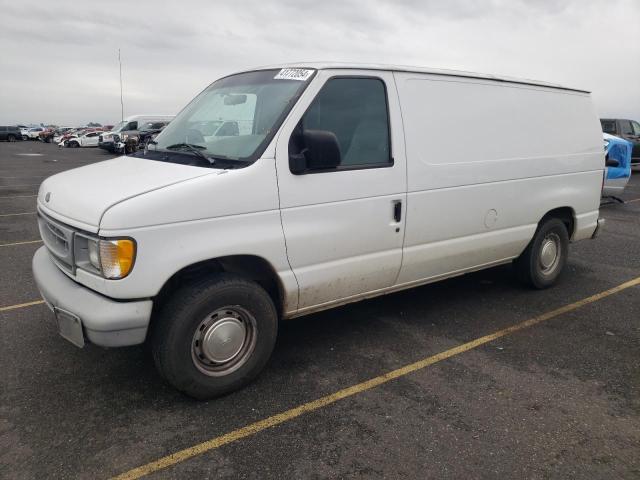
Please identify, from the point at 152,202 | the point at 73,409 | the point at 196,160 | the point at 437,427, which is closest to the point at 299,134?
the point at 196,160

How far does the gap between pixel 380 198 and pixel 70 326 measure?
7.19ft

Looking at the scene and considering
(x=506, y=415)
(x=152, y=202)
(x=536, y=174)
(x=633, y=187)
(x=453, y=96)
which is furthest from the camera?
(x=633, y=187)

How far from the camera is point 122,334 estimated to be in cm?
292

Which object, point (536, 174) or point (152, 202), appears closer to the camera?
point (152, 202)

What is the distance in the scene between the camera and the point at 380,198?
380cm

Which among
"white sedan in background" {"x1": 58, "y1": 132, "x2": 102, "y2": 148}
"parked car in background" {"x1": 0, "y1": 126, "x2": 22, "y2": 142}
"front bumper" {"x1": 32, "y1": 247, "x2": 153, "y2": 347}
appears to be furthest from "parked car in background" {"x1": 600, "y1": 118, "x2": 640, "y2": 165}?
"parked car in background" {"x1": 0, "y1": 126, "x2": 22, "y2": 142}

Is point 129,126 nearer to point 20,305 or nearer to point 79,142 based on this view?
point 79,142

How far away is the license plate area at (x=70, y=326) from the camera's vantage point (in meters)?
2.96

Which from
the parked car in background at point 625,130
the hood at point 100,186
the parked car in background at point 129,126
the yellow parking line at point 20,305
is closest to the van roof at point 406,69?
the hood at point 100,186

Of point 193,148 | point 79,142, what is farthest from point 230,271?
point 79,142

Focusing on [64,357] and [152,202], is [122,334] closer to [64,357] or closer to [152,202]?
[152,202]

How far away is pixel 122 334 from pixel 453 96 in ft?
10.3

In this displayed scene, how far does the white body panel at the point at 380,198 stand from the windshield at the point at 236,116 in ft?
0.40

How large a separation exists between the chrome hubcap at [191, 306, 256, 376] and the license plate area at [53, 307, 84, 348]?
2.07 feet
